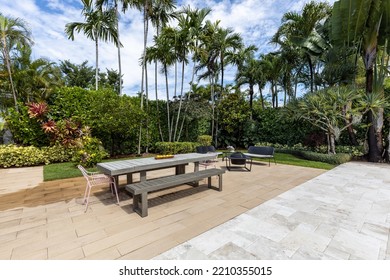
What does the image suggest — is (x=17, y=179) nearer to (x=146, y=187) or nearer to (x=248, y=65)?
(x=146, y=187)

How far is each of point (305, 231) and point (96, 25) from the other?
451 inches

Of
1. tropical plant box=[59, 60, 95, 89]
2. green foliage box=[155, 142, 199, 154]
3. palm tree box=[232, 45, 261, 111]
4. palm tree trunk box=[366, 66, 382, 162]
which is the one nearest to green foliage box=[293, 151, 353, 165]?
palm tree trunk box=[366, 66, 382, 162]

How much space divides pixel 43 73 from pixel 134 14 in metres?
7.50

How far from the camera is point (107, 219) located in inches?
124

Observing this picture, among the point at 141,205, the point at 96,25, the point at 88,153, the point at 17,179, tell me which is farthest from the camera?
the point at 96,25

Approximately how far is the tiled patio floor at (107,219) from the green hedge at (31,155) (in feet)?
9.38

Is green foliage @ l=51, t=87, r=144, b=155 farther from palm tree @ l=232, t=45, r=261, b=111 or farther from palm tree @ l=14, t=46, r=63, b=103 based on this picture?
palm tree @ l=232, t=45, r=261, b=111

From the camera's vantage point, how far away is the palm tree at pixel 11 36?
8.36m

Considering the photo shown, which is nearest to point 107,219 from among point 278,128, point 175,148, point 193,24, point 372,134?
point 175,148

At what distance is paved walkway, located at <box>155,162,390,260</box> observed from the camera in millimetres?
2229
